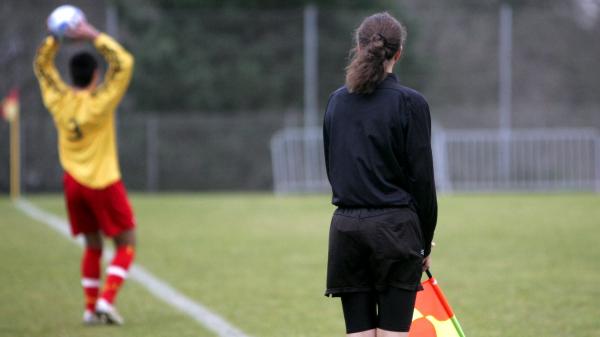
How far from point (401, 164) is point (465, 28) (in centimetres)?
1863

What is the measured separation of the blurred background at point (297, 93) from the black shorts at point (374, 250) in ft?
54.7

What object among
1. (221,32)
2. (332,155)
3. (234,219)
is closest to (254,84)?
(221,32)

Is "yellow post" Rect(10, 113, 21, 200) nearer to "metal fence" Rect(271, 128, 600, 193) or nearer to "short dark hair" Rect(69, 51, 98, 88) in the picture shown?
"metal fence" Rect(271, 128, 600, 193)

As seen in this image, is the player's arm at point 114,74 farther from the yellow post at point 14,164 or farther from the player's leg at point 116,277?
→ the yellow post at point 14,164

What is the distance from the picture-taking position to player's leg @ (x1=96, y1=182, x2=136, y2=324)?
6863 millimetres

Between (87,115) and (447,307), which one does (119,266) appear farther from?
(447,307)

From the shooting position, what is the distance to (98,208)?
6.92 metres

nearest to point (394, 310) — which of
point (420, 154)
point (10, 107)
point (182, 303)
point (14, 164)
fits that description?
point (420, 154)

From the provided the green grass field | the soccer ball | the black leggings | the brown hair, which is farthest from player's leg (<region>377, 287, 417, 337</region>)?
the soccer ball

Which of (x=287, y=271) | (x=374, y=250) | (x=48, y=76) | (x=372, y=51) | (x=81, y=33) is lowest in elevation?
(x=287, y=271)

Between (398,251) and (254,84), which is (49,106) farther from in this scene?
(254,84)

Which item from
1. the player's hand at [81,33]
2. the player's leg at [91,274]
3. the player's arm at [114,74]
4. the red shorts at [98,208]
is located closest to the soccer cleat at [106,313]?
the player's leg at [91,274]

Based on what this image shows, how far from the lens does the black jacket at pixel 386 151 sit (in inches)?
155

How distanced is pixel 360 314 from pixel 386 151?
2.38 feet
